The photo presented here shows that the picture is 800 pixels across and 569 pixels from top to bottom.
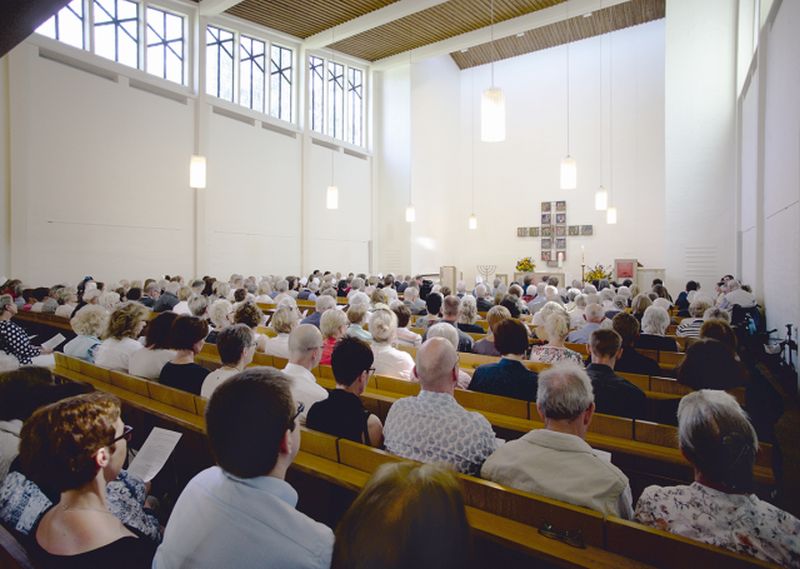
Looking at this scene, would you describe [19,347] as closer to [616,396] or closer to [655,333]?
[616,396]

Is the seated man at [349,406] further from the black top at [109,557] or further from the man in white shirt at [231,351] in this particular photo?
the black top at [109,557]

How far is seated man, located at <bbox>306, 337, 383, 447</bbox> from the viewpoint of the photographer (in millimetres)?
2186

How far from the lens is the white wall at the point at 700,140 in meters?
10.1

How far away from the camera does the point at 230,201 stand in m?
11.4

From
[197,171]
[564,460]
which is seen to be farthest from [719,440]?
[197,171]

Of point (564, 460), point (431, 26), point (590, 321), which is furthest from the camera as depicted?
point (431, 26)

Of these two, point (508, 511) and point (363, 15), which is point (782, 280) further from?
point (363, 15)

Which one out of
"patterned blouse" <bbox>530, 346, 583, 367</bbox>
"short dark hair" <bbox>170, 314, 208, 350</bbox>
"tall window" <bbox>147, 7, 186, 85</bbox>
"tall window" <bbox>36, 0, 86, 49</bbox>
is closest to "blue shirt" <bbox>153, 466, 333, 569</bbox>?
"short dark hair" <bbox>170, 314, 208, 350</bbox>

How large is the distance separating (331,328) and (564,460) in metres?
2.43

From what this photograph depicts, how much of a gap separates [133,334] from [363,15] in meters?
10.2

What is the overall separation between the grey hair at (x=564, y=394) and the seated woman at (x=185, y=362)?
6.58ft

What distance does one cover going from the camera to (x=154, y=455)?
2.05 metres

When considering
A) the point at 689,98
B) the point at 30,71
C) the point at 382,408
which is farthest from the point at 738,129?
the point at 30,71

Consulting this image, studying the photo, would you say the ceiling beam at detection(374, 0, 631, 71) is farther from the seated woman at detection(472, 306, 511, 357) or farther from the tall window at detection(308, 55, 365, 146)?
the seated woman at detection(472, 306, 511, 357)
